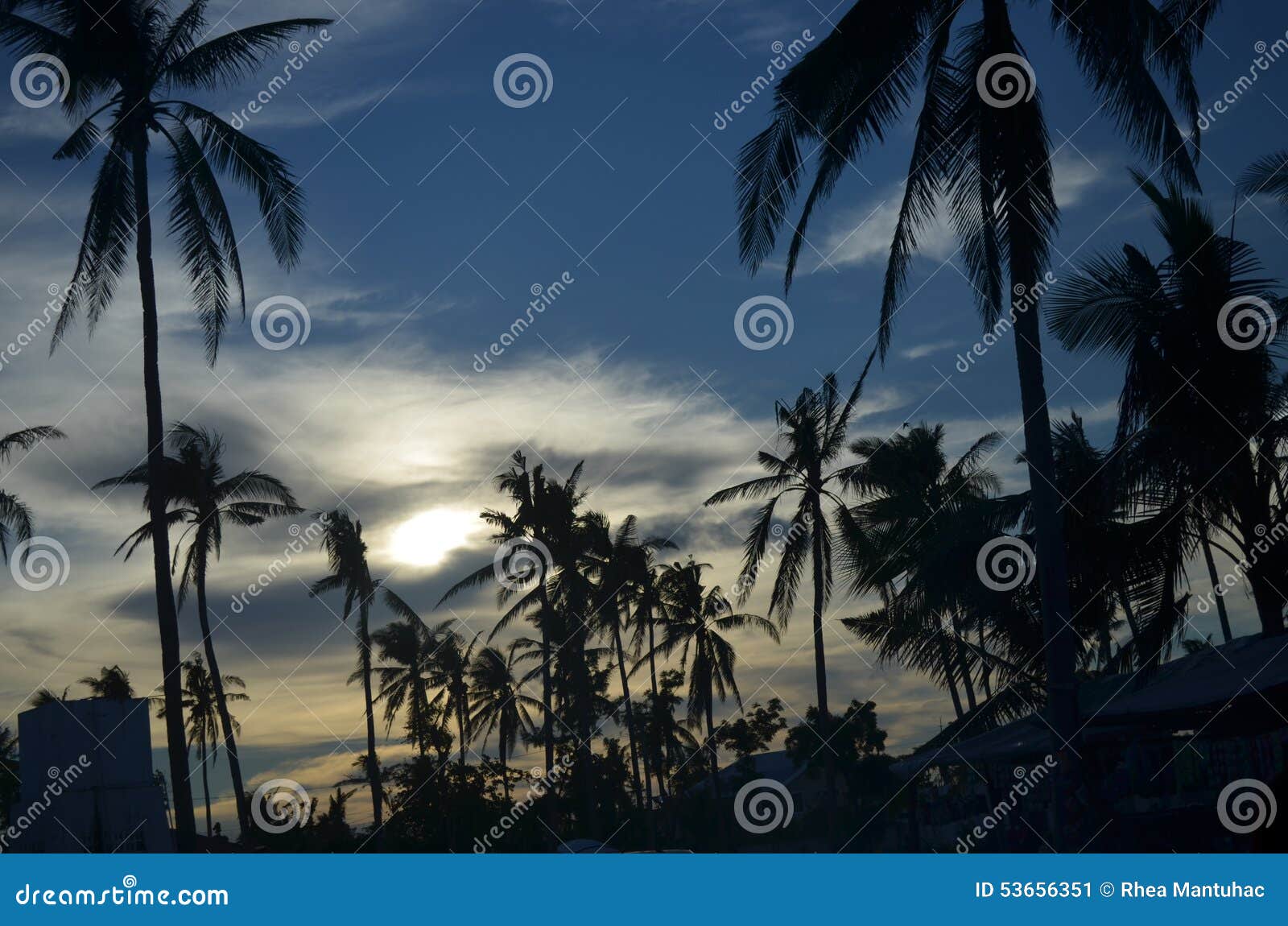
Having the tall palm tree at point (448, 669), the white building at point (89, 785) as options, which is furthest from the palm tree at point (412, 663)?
the white building at point (89, 785)

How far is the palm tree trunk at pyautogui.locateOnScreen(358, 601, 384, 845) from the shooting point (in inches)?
1945

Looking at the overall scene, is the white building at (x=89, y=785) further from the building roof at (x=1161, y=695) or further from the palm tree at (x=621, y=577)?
the palm tree at (x=621, y=577)

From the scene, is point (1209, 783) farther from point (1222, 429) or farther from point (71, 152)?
point (71, 152)

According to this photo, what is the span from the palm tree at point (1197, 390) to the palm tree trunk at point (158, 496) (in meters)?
14.8

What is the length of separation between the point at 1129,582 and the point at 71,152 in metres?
19.0

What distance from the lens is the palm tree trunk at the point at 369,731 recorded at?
162 ft

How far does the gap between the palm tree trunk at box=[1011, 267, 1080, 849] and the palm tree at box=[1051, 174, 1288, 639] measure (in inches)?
132

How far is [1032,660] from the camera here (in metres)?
24.8

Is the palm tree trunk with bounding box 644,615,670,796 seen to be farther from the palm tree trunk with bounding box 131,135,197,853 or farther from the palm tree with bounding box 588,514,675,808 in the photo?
the palm tree trunk with bounding box 131,135,197,853

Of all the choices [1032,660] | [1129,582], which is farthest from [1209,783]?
[1129,582]

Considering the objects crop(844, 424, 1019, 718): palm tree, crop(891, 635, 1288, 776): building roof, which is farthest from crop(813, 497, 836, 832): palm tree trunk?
crop(891, 635, 1288, 776): building roof

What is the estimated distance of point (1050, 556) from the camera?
13.7 meters

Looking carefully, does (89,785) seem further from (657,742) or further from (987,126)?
(657,742)

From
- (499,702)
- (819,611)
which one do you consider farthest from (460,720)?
(819,611)
